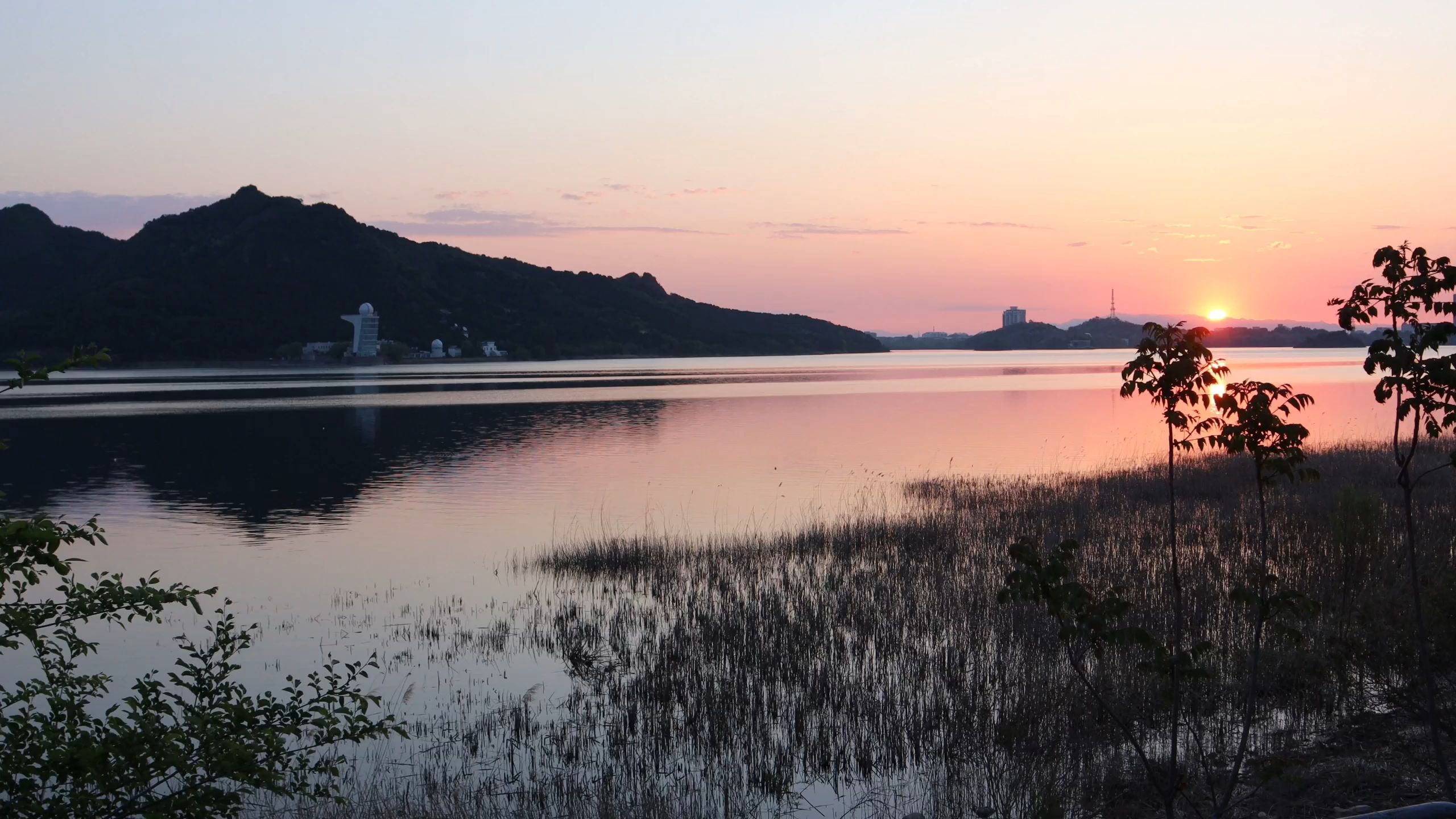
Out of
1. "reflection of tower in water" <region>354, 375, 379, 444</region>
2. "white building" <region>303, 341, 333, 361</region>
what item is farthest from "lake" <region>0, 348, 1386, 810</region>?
"white building" <region>303, 341, 333, 361</region>

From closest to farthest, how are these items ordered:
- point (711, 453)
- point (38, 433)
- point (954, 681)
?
1. point (954, 681)
2. point (711, 453)
3. point (38, 433)

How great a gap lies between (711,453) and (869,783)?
33924 millimetres

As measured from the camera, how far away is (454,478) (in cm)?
3728

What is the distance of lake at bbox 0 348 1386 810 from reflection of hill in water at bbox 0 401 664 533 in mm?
215

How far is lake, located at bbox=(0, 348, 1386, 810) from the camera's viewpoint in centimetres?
1700

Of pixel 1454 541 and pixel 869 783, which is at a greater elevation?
pixel 1454 541

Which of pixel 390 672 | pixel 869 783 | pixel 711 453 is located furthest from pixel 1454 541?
pixel 711 453

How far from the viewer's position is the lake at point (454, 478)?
17.0 meters

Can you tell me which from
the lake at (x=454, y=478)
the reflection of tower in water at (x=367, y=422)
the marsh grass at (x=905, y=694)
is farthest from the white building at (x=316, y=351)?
the marsh grass at (x=905, y=694)

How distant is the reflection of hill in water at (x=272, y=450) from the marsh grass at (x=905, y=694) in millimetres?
17042

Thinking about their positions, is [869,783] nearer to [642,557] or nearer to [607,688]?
[607,688]

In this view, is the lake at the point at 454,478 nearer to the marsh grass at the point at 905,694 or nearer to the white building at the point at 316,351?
the marsh grass at the point at 905,694

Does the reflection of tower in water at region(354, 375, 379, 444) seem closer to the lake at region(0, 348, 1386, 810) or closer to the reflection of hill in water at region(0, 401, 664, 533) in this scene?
the reflection of hill in water at region(0, 401, 664, 533)

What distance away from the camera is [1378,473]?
26.8 m
